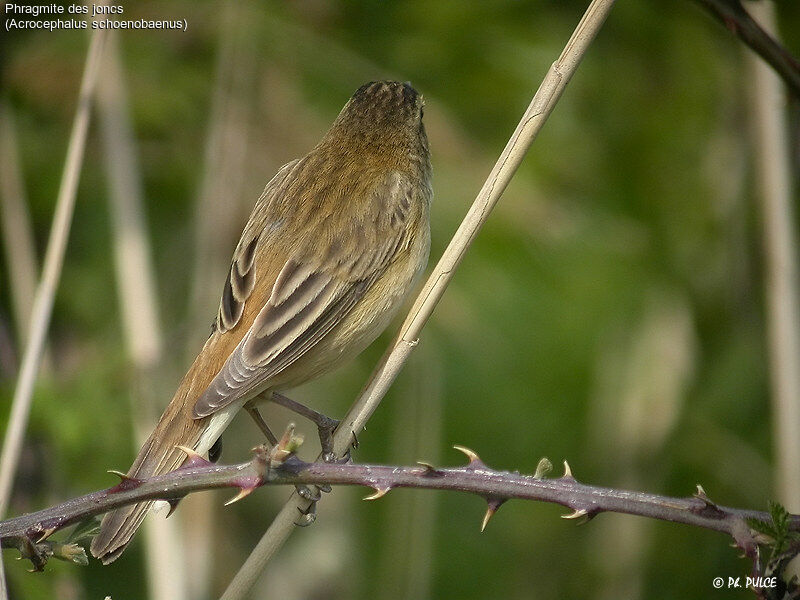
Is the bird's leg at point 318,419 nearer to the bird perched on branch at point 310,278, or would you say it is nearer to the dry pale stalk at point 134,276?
the bird perched on branch at point 310,278

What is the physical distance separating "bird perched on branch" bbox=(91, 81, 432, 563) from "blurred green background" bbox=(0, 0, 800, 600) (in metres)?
0.79

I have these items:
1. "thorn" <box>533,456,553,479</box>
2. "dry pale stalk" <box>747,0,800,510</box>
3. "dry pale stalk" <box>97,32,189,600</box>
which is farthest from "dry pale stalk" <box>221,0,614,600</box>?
"dry pale stalk" <box>747,0,800,510</box>

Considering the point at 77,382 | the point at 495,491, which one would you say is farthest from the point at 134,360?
the point at 495,491

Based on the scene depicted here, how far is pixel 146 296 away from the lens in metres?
4.16

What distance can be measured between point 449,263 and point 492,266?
1.91m

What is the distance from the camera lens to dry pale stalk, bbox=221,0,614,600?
265cm

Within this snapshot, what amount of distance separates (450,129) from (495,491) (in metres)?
3.25

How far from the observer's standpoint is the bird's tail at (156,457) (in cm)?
279

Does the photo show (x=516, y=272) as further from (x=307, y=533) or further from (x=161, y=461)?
(x=161, y=461)

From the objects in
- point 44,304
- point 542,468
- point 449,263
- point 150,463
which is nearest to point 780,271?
point 449,263

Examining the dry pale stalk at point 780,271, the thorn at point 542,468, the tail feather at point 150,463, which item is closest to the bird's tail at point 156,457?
the tail feather at point 150,463

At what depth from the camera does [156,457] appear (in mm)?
3092

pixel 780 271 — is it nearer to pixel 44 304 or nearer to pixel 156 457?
pixel 156 457

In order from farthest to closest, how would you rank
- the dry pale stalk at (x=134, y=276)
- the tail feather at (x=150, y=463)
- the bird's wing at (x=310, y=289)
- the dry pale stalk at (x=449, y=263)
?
the dry pale stalk at (x=134, y=276), the bird's wing at (x=310, y=289), the tail feather at (x=150, y=463), the dry pale stalk at (x=449, y=263)
